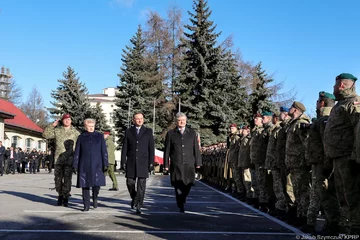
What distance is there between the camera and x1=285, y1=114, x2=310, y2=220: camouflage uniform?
23.4ft

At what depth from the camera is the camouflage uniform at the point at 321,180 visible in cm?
604

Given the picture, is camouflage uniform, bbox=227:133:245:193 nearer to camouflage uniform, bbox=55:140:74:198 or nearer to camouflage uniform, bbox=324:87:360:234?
camouflage uniform, bbox=55:140:74:198

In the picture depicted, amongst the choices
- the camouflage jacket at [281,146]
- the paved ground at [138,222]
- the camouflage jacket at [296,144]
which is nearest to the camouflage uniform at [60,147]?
the paved ground at [138,222]

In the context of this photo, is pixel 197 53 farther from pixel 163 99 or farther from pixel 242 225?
pixel 242 225

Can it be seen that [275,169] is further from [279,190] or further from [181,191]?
[181,191]

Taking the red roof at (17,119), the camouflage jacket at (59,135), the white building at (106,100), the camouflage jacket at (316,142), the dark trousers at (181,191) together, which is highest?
the white building at (106,100)

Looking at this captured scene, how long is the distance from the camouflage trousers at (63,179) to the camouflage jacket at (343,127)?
6155 millimetres

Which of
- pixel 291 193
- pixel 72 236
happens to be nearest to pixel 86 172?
pixel 72 236

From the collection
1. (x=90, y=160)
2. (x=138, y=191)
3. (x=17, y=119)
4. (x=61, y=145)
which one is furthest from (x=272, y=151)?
(x=17, y=119)

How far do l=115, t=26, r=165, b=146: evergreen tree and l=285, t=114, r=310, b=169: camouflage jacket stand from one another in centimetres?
3704

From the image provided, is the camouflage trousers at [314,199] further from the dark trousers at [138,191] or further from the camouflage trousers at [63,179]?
the camouflage trousers at [63,179]

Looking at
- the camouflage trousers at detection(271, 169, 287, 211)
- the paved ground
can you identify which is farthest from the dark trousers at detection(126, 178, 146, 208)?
the camouflage trousers at detection(271, 169, 287, 211)

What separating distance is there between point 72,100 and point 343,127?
4387 centimetres

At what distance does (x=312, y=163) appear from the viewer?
6.45m
